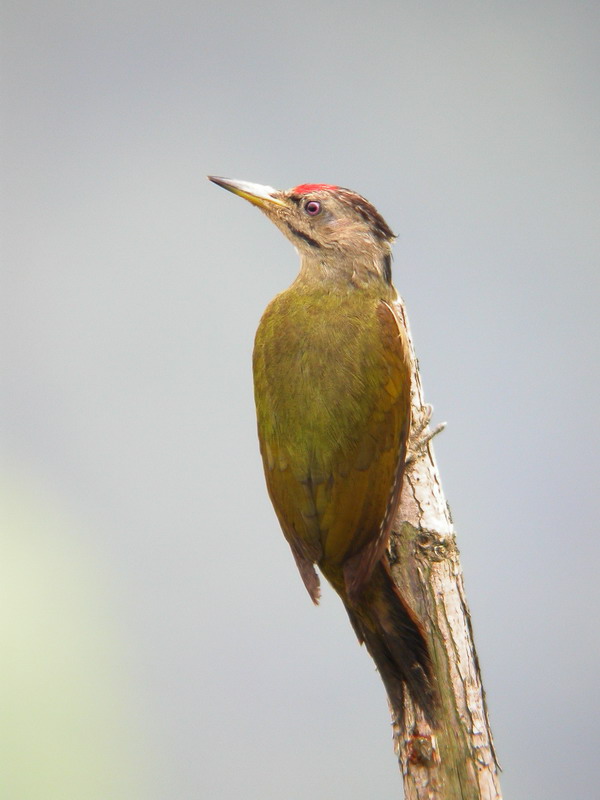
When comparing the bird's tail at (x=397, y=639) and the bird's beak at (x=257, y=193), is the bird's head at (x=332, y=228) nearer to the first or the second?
the bird's beak at (x=257, y=193)

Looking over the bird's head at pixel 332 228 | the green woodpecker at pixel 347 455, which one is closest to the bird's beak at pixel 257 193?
the bird's head at pixel 332 228

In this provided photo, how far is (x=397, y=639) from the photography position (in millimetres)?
2314

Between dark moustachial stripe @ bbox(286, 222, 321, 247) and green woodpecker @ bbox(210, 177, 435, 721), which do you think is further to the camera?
dark moustachial stripe @ bbox(286, 222, 321, 247)

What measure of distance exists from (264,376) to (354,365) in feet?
0.87

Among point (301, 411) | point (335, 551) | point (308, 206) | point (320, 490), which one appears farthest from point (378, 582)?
point (308, 206)

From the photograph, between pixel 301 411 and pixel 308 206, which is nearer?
pixel 301 411

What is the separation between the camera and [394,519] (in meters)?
2.37

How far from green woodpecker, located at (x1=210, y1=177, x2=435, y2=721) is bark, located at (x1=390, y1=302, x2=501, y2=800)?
0.06 m

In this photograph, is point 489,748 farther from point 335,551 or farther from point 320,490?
point 320,490

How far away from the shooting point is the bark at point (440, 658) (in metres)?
2.27

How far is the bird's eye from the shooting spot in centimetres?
274

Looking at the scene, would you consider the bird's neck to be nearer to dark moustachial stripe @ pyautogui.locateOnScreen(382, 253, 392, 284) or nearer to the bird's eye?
dark moustachial stripe @ pyautogui.locateOnScreen(382, 253, 392, 284)

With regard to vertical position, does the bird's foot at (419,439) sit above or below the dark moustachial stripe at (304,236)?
below

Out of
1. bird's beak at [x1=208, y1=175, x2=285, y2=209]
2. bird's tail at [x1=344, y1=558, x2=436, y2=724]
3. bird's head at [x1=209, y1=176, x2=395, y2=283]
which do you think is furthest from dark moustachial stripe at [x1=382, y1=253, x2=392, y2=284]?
bird's tail at [x1=344, y1=558, x2=436, y2=724]
